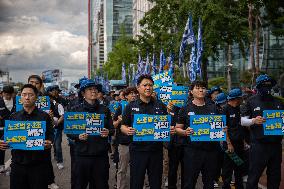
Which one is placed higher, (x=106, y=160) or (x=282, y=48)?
(x=282, y=48)

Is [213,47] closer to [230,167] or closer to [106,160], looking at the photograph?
[230,167]

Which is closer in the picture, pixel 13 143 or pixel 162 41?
pixel 13 143

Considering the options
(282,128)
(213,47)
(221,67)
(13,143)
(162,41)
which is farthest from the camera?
(221,67)

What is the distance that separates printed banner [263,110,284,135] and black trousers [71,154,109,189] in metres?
2.53

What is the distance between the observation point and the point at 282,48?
168ft

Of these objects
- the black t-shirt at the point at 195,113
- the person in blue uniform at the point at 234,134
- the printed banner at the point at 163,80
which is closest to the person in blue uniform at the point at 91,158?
the black t-shirt at the point at 195,113

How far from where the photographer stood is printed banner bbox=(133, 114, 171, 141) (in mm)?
5586

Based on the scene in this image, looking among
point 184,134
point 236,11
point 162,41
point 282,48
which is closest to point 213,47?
point 236,11

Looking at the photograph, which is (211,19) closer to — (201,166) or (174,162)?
(174,162)

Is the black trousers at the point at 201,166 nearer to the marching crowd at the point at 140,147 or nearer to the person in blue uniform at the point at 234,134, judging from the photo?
the marching crowd at the point at 140,147

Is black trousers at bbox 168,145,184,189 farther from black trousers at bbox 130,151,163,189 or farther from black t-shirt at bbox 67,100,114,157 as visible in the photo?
black t-shirt at bbox 67,100,114,157

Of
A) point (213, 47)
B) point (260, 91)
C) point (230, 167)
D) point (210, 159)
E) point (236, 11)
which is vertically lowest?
point (230, 167)

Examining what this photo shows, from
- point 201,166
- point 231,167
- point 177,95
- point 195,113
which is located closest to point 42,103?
point 177,95

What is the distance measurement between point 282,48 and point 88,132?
49.9m
